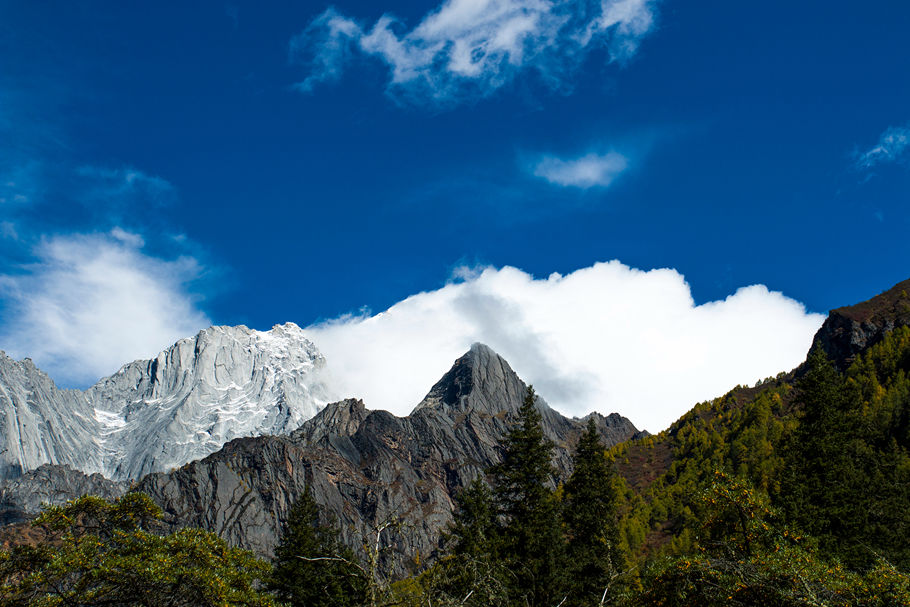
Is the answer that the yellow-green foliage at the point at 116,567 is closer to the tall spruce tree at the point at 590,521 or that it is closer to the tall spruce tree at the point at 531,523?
the tall spruce tree at the point at 531,523

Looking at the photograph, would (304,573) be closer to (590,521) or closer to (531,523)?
(531,523)

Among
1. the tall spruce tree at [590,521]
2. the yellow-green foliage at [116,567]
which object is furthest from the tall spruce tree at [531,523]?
the yellow-green foliage at [116,567]

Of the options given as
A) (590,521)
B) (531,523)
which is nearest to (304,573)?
(531,523)

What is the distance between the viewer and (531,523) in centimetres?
3828

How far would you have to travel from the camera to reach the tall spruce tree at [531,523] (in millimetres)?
35281

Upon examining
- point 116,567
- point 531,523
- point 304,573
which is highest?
point 116,567

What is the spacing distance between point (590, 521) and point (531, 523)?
4.98 meters

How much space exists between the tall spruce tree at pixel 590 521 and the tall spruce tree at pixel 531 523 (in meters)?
1.45

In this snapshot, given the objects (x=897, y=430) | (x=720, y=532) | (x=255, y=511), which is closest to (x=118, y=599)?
(x=720, y=532)

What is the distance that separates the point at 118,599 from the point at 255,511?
625 feet

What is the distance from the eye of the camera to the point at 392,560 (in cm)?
1298

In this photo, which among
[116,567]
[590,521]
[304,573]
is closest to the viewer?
[116,567]

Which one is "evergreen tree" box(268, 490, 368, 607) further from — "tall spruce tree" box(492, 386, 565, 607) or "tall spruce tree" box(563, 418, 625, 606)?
"tall spruce tree" box(563, 418, 625, 606)

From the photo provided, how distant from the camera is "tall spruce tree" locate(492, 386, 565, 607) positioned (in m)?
35.3
